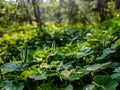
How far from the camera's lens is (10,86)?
1.04 m

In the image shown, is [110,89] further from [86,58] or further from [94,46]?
[94,46]

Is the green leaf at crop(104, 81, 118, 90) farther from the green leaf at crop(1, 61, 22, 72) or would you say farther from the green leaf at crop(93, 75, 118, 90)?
the green leaf at crop(1, 61, 22, 72)

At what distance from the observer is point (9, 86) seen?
41.0 inches

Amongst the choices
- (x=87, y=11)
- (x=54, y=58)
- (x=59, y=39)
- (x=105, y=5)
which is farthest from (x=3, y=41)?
(x=87, y=11)

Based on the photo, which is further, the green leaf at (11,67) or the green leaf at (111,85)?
the green leaf at (11,67)

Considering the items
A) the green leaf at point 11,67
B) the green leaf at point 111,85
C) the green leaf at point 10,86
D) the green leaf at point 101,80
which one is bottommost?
the green leaf at point 10,86

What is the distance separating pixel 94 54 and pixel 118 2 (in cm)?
406

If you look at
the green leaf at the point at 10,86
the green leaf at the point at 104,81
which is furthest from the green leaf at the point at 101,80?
the green leaf at the point at 10,86

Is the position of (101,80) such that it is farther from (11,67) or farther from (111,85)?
(11,67)

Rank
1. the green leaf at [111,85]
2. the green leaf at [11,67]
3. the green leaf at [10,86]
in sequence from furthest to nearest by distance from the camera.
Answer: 1. the green leaf at [11,67]
2. the green leaf at [10,86]
3. the green leaf at [111,85]

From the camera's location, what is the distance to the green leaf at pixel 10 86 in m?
1.03

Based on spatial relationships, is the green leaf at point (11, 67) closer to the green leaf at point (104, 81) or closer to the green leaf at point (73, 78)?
the green leaf at point (73, 78)

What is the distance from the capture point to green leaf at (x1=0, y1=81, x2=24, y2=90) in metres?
1.03

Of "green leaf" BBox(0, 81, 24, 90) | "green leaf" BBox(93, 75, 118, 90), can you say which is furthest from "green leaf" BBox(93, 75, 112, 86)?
"green leaf" BBox(0, 81, 24, 90)
